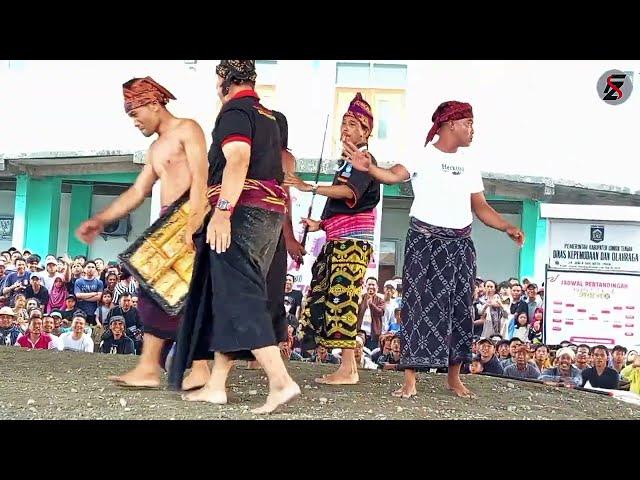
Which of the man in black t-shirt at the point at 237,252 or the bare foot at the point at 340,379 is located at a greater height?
the man in black t-shirt at the point at 237,252

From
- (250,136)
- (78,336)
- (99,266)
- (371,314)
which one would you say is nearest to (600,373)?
(371,314)

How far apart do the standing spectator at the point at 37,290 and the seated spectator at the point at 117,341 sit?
54 cm

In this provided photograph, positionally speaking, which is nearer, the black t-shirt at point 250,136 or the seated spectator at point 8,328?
the black t-shirt at point 250,136

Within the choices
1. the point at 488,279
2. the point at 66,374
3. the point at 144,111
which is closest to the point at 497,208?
the point at 488,279

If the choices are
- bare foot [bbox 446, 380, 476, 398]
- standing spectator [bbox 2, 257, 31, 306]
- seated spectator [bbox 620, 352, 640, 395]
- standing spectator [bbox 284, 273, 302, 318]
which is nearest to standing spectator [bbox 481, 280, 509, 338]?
seated spectator [bbox 620, 352, 640, 395]

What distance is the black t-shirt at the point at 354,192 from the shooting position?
16.4ft

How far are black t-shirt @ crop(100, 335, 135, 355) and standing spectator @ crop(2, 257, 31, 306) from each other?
0.74 meters

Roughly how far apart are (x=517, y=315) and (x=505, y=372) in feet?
1.44

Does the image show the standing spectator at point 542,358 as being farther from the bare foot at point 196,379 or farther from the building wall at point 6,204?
the building wall at point 6,204

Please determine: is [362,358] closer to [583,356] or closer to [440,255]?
[583,356]

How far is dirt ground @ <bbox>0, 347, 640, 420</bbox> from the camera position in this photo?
3.55 metres

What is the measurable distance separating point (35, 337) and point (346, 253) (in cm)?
295

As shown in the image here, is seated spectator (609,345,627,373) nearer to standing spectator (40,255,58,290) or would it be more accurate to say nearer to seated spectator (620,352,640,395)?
seated spectator (620,352,640,395)

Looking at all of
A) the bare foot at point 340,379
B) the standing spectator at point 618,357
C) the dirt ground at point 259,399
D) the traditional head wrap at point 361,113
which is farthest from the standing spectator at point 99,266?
the standing spectator at point 618,357
